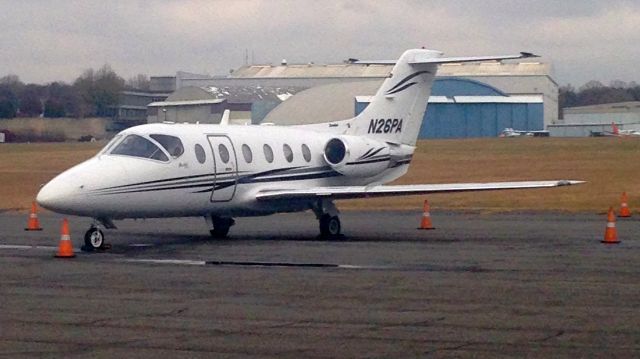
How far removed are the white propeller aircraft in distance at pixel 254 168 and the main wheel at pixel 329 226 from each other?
0.02 metres

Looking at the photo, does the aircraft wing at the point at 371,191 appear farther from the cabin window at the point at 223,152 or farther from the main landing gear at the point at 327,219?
the cabin window at the point at 223,152

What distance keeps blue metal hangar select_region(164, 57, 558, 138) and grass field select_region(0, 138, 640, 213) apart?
1692 centimetres

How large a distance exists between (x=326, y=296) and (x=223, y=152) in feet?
33.5

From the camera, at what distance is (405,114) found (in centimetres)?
2795

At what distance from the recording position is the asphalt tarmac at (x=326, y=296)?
36.4 ft

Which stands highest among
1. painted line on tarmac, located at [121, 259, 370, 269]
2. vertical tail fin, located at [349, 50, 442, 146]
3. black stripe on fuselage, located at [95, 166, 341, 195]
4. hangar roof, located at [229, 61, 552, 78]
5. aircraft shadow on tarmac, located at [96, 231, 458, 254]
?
hangar roof, located at [229, 61, 552, 78]

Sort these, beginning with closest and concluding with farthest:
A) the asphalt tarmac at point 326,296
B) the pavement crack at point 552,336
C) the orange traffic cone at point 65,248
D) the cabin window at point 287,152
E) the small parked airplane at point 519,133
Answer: the asphalt tarmac at point 326,296
the pavement crack at point 552,336
the orange traffic cone at point 65,248
the cabin window at point 287,152
the small parked airplane at point 519,133

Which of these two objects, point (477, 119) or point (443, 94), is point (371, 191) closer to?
point (443, 94)

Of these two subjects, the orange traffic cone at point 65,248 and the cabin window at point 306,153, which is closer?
the orange traffic cone at point 65,248

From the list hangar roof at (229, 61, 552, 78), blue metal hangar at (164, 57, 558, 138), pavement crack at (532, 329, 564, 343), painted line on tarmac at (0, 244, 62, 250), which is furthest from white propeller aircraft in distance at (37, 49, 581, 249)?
hangar roof at (229, 61, 552, 78)

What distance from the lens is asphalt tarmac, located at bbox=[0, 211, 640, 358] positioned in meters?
11.1

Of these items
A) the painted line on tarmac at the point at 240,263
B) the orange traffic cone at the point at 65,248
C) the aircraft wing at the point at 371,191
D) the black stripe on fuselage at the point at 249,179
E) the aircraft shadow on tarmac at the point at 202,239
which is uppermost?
the black stripe on fuselage at the point at 249,179

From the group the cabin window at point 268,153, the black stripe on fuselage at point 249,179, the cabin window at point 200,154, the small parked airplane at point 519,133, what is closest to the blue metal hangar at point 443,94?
the small parked airplane at point 519,133

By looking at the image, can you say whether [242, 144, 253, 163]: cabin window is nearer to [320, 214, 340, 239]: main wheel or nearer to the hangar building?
[320, 214, 340, 239]: main wheel
